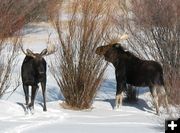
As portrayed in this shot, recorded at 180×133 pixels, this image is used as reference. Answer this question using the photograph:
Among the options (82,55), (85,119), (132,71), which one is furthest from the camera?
(132,71)

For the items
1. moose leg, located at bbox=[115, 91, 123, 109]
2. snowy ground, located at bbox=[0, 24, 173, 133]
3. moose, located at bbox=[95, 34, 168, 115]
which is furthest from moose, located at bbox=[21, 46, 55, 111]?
moose leg, located at bbox=[115, 91, 123, 109]

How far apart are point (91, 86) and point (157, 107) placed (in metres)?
1.50

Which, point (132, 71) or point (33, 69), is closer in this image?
point (33, 69)

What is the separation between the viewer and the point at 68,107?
12438 millimetres

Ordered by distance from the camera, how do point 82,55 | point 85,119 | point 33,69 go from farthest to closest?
point 82,55, point 33,69, point 85,119

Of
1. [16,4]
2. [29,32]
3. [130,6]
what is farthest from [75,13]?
[29,32]

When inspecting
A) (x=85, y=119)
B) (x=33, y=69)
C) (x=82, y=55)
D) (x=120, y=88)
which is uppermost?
(x=82, y=55)

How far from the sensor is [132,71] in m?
12.7

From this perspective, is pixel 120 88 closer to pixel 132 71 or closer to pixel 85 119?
pixel 132 71

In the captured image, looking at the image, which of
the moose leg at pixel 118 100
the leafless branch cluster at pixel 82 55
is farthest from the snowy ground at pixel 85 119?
the leafless branch cluster at pixel 82 55

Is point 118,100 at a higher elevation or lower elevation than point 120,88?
lower

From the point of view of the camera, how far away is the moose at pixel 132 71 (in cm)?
1249

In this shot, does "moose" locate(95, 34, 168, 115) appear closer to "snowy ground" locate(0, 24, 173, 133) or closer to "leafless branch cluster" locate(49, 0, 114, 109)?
"leafless branch cluster" locate(49, 0, 114, 109)

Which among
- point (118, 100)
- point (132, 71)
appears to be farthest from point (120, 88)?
point (132, 71)
